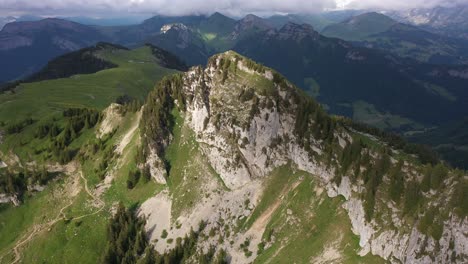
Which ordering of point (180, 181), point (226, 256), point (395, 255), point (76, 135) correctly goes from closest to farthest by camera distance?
point (395, 255) → point (226, 256) → point (180, 181) → point (76, 135)

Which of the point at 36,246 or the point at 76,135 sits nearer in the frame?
the point at 36,246

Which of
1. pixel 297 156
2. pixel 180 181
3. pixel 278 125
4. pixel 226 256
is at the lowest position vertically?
pixel 226 256

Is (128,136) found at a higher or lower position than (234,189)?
higher

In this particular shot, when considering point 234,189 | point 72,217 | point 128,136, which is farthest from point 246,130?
point 72,217

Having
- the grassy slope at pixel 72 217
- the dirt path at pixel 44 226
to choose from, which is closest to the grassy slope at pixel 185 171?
the grassy slope at pixel 72 217

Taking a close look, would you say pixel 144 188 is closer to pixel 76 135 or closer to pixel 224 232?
pixel 224 232

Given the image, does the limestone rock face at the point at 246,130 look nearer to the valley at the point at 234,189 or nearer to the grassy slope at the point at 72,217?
the valley at the point at 234,189

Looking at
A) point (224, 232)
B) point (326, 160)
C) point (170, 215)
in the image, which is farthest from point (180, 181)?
point (326, 160)

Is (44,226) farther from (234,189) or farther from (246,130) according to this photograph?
(246,130)
